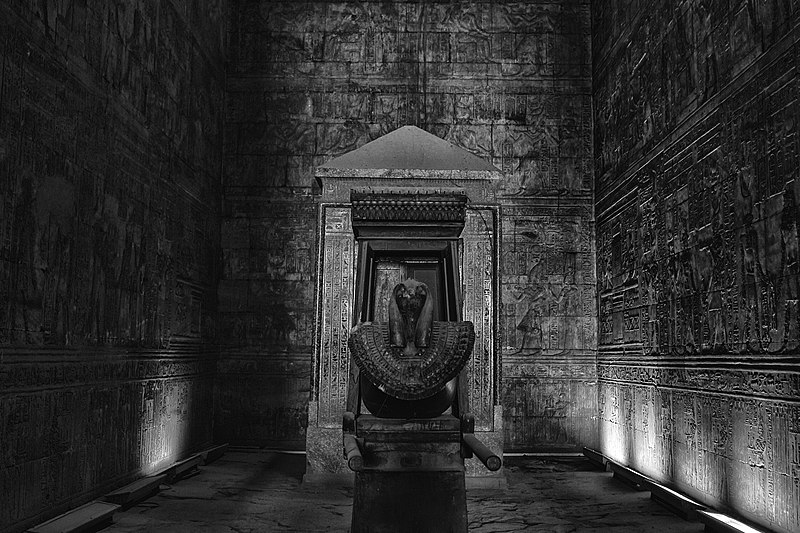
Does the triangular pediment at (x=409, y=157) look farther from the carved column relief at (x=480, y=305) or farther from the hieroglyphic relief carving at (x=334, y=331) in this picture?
the hieroglyphic relief carving at (x=334, y=331)

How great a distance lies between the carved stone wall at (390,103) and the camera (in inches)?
453

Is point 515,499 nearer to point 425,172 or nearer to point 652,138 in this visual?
point 425,172

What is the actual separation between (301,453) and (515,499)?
439 centimetres

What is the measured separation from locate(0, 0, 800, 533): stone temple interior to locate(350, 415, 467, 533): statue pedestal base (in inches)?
105

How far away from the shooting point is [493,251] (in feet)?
27.8

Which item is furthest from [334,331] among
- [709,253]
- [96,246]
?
[709,253]

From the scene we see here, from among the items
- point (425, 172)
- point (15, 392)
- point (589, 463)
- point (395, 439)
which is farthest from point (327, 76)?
point (395, 439)

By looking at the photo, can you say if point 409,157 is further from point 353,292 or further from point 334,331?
point 334,331

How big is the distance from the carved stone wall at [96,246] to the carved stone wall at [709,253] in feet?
17.9

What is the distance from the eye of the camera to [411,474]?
4215 millimetres

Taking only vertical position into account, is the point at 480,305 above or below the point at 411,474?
above

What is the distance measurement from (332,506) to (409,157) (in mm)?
4061

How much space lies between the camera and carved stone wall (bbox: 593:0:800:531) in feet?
18.2

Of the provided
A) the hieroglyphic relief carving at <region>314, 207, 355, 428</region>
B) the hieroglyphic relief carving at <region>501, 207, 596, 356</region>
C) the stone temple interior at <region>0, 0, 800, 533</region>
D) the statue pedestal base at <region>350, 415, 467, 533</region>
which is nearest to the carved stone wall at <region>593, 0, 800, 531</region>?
the stone temple interior at <region>0, 0, 800, 533</region>
